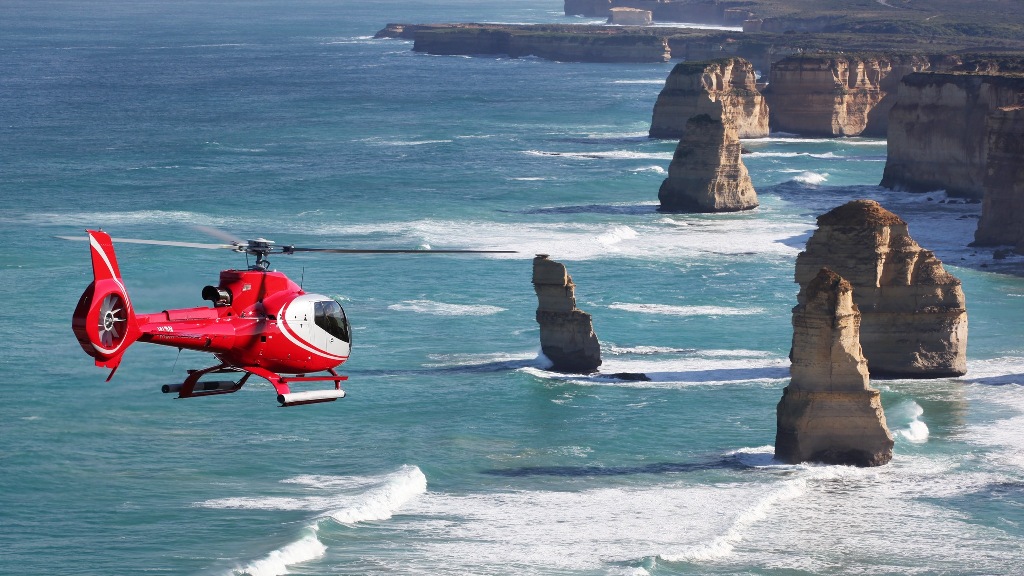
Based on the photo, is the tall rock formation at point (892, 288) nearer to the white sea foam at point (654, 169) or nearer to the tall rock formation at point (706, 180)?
the tall rock formation at point (706, 180)

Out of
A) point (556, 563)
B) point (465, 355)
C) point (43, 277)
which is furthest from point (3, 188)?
point (556, 563)

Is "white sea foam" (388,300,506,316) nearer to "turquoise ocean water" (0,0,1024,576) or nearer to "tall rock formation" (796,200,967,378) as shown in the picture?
"turquoise ocean water" (0,0,1024,576)

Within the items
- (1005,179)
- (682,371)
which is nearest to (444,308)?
(682,371)

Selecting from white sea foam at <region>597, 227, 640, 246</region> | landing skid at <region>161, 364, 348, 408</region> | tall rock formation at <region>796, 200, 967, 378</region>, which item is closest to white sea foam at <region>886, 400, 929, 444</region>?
tall rock formation at <region>796, 200, 967, 378</region>

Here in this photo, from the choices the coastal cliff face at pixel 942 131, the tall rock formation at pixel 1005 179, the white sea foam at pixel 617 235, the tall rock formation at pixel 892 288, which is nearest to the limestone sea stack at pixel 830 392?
the tall rock formation at pixel 892 288

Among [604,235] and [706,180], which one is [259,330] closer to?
[604,235]

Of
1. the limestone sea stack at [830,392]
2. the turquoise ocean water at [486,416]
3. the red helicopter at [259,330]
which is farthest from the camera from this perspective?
the limestone sea stack at [830,392]
